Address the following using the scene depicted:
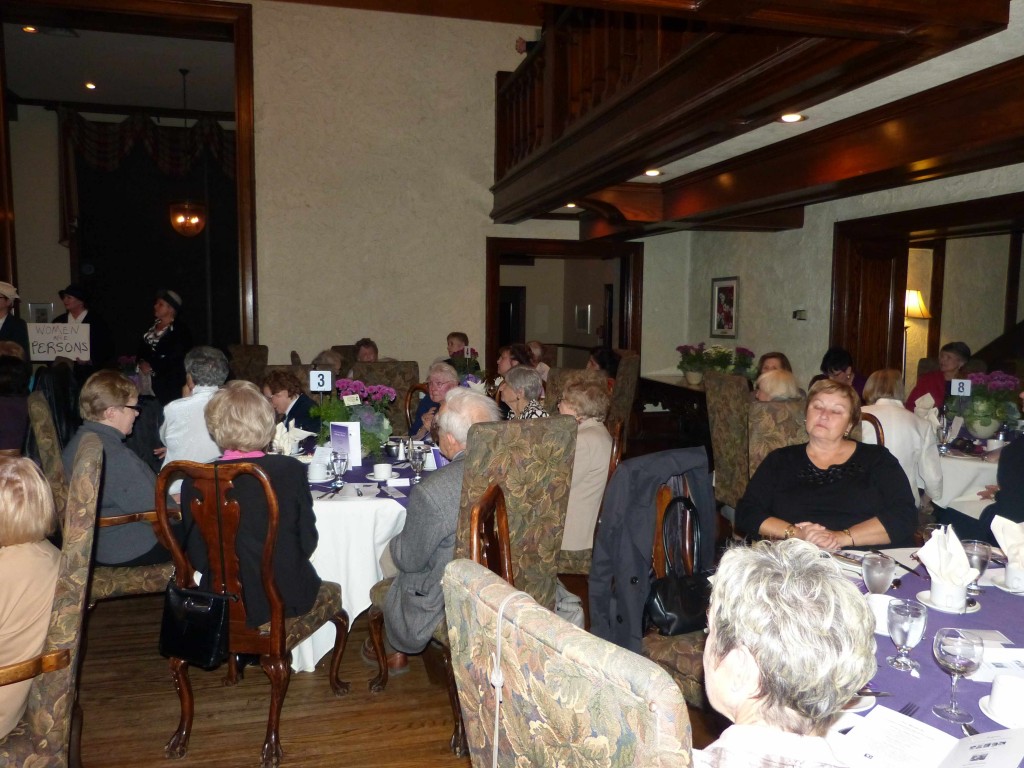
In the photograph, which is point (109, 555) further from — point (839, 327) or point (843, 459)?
point (839, 327)

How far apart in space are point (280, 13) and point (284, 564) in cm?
763

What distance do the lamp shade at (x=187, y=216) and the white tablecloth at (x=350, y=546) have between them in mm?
8048

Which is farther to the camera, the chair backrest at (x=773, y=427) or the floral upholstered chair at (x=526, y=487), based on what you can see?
the chair backrest at (x=773, y=427)

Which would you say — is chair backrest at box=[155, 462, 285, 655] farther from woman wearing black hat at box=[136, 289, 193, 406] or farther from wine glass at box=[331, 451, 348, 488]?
woman wearing black hat at box=[136, 289, 193, 406]

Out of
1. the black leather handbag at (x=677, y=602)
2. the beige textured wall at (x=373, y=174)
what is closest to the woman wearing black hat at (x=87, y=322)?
the beige textured wall at (x=373, y=174)

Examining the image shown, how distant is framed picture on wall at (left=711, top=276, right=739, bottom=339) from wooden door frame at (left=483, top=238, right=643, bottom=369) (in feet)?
3.15

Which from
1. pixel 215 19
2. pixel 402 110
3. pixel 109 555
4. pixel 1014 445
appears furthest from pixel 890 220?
pixel 215 19

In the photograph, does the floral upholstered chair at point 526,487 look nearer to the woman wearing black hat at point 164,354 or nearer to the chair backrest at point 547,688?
the chair backrest at point 547,688

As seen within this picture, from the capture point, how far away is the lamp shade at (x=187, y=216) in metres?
10.2

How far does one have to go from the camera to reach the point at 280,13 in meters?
8.65

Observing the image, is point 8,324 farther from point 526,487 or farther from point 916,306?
point 916,306

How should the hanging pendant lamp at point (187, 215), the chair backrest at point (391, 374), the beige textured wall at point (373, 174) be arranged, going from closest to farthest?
the chair backrest at point (391, 374) → the beige textured wall at point (373, 174) → the hanging pendant lamp at point (187, 215)

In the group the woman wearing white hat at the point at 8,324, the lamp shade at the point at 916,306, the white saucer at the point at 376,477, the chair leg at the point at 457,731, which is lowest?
the chair leg at the point at 457,731

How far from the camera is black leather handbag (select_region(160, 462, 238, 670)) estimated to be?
8.68 feet
